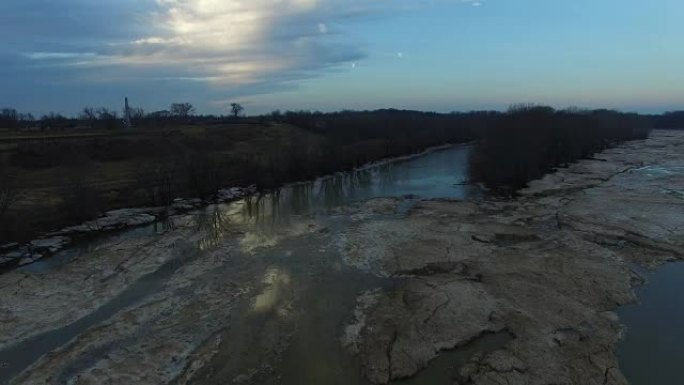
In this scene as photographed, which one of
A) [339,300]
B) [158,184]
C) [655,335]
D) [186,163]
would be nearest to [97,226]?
[158,184]

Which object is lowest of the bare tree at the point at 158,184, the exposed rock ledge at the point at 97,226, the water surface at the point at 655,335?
the water surface at the point at 655,335

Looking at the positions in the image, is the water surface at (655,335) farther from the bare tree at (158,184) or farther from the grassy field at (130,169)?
the bare tree at (158,184)

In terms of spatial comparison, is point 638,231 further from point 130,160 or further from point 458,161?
point 130,160

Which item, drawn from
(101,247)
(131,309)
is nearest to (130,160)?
(101,247)

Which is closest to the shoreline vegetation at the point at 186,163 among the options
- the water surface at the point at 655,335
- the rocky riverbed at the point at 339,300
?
the rocky riverbed at the point at 339,300

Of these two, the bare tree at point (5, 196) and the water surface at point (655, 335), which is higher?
the bare tree at point (5, 196)

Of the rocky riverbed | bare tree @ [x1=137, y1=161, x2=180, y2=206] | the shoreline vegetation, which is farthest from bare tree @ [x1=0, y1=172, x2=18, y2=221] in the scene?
bare tree @ [x1=137, y1=161, x2=180, y2=206]
